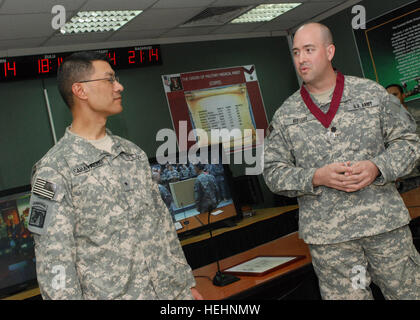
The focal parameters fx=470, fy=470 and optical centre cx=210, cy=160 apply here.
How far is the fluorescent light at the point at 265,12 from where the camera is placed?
15.4ft

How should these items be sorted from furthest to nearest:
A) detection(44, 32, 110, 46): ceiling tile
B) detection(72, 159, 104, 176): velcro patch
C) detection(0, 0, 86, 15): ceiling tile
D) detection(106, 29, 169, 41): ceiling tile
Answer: detection(106, 29, 169, 41): ceiling tile → detection(44, 32, 110, 46): ceiling tile → detection(0, 0, 86, 15): ceiling tile → detection(72, 159, 104, 176): velcro patch

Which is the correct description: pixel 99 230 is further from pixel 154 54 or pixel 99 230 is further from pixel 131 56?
pixel 154 54

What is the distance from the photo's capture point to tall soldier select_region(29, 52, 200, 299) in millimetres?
1523

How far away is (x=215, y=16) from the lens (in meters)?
4.61

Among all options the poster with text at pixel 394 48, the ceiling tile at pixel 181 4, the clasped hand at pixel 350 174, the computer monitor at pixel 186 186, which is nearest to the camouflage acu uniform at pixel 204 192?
the computer monitor at pixel 186 186

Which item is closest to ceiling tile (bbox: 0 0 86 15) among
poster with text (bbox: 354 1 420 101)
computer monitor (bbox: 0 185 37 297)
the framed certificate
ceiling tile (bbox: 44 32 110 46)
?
ceiling tile (bbox: 44 32 110 46)

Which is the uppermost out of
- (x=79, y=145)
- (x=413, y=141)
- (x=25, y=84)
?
(x=25, y=84)

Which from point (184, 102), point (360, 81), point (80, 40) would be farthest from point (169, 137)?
point (360, 81)

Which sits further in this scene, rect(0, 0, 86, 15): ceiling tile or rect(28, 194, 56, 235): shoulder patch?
rect(0, 0, 86, 15): ceiling tile

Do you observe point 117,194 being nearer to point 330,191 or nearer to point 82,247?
point 82,247

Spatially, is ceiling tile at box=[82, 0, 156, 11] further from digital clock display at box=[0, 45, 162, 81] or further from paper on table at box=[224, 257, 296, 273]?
paper on table at box=[224, 257, 296, 273]

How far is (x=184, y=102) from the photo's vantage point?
198 inches

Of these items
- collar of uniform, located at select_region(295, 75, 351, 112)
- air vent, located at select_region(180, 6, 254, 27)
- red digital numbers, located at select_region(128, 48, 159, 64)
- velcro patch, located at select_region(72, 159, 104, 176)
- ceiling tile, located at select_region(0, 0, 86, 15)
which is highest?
ceiling tile, located at select_region(0, 0, 86, 15)
